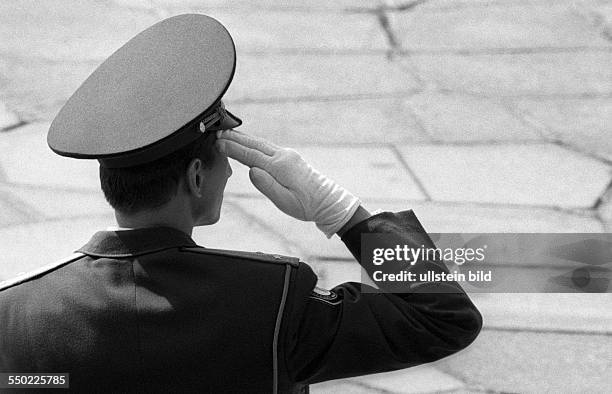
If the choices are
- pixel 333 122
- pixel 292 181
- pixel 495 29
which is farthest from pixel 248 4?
pixel 292 181

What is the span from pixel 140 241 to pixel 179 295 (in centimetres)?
13

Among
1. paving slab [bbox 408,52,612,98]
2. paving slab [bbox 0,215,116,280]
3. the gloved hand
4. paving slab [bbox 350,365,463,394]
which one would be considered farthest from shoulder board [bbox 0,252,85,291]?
paving slab [bbox 408,52,612,98]

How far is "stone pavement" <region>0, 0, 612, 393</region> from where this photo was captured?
13.6ft

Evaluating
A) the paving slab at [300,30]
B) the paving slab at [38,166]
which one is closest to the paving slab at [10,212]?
the paving slab at [38,166]

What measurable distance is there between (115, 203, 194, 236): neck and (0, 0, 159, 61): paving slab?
476cm

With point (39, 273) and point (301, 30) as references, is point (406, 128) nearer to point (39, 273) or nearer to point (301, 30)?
point (301, 30)

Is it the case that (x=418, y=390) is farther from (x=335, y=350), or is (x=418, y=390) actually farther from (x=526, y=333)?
(x=335, y=350)

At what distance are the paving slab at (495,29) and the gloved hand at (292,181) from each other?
→ 478 cm

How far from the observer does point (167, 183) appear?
197cm

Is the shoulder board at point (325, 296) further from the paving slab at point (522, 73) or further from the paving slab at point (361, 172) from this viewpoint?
the paving slab at point (522, 73)

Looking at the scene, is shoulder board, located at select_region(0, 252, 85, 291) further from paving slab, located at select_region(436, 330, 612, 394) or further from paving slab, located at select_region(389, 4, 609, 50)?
paving slab, located at select_region(389, 4, 609, 50)

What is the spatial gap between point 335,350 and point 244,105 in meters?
4.17

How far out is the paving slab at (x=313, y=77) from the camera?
624 cm

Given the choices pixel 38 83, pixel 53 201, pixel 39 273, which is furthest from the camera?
pixel 38 83
